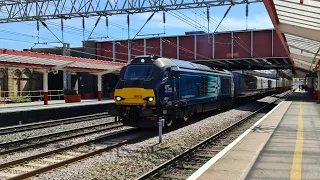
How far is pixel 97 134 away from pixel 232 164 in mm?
7631

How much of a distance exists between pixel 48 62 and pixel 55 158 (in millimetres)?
15601

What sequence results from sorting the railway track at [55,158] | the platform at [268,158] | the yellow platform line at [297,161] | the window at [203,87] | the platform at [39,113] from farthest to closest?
the window at [203,87] < the platform at [39,113] < the railway track at [55,158] < the platform at [268,158] < the yellow platform line at [297,161]

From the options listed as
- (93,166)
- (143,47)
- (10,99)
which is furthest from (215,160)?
(143,47)

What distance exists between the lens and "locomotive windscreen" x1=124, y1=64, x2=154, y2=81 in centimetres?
1434

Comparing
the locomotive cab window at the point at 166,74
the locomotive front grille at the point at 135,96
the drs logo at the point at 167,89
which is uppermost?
the locomotive cab window at the point at 166,74

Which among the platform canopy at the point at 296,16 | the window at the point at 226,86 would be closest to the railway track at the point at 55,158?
the platform canopy at the point at 296,16

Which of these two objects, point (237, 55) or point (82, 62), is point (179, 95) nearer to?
point (82, 62)

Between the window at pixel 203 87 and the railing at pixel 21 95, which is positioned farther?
the railing at pixel 21 95

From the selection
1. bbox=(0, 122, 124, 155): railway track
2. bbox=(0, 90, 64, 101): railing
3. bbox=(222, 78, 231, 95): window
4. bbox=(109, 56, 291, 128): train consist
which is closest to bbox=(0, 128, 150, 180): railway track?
bbox=(109, 56, 291, 128): train consist

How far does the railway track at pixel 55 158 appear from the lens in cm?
823

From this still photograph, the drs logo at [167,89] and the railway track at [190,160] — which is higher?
the drs logo at [167,89]

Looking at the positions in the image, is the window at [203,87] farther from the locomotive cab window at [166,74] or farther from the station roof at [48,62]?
the station roof at [48,62]

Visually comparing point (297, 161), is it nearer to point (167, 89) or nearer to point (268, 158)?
point (268, 158)

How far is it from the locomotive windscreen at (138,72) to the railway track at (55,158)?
2327mm
